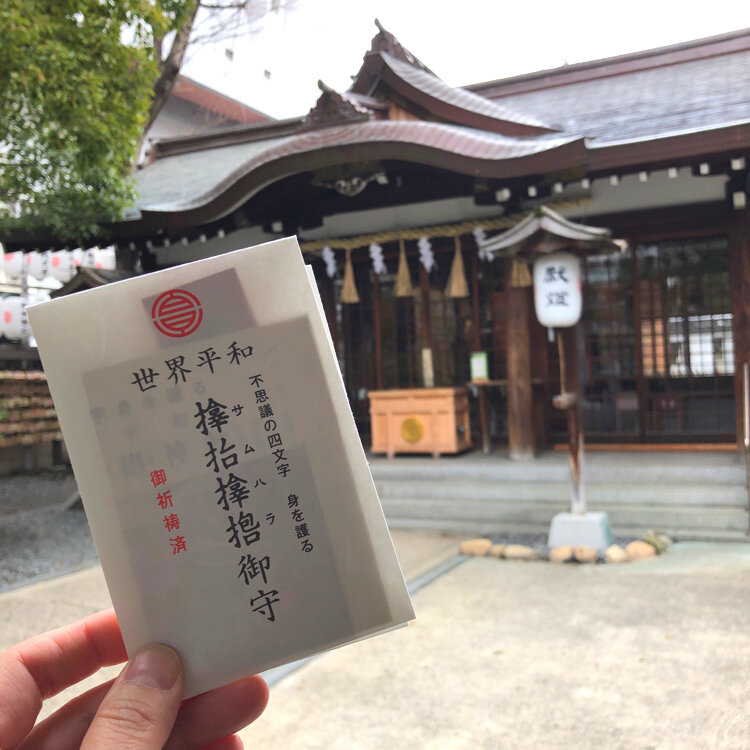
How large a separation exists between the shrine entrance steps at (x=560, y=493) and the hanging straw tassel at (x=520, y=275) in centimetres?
190

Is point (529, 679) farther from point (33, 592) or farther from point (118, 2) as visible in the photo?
point (118, 2)

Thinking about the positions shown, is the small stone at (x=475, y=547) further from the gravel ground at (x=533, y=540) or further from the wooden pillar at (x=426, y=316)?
the wooden pillar at (x=426, y=316)

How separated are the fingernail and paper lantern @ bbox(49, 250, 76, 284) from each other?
38.3ft

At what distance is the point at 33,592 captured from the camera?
17.6 feet

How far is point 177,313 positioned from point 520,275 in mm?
6916

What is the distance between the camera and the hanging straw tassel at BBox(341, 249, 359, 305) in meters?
8.56

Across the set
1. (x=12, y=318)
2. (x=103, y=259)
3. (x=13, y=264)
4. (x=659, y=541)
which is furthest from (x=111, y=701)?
(x=103, y=259)

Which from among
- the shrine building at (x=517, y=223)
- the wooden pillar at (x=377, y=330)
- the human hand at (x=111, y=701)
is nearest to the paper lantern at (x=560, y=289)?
the shrine building at (x=517, y=223)

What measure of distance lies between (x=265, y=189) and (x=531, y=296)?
3245 millimetres

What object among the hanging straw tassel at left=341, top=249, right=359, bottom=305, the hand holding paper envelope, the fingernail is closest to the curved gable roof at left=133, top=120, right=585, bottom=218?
the hanging straw tassel at left=341, top=249, right=359, bottom=305

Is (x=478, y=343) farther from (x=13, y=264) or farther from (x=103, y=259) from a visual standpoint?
(x=103, y=259)

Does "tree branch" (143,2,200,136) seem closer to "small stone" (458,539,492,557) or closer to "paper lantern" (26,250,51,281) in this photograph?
"paper lantern" (26,250,51,281)

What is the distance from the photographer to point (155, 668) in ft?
3.02

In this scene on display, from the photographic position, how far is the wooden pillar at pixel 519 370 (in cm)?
757
